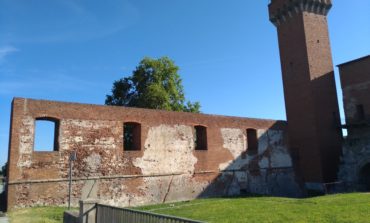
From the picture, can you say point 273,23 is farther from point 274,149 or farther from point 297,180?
point 297,180

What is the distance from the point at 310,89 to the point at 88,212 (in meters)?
16.9

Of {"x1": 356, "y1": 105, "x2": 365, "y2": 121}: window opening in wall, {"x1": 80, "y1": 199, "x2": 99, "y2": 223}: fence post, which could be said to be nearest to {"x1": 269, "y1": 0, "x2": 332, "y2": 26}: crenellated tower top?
{"x1": 356, "y1": 105, "x2": 365, "y2": 121}: window opening in wall

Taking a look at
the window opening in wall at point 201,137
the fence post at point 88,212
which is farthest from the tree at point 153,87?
the fence post at point 88,212

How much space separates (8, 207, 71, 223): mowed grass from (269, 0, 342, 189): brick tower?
585 inches

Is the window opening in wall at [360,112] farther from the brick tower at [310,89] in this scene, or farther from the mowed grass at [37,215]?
the mowed grass at [37,215]

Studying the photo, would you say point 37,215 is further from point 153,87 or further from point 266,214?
point 153,87

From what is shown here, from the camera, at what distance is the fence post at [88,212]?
26.4ft

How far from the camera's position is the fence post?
8039 millimetres

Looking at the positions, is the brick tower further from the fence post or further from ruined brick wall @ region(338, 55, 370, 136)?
the fence post

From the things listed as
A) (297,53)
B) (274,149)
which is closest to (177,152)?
(274,149)

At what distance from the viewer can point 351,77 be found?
21.9 m

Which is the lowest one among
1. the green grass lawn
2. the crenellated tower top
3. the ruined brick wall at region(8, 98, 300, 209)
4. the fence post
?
the green grass lawn

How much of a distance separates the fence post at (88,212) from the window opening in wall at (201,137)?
435 inches

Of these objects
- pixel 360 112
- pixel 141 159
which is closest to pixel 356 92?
pixel 360 112
